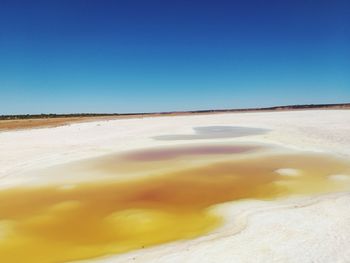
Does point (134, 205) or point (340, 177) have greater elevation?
point (340, 177)

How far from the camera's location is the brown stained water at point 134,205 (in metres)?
6.26

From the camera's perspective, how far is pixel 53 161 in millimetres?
14469

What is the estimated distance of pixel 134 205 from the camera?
326 inches

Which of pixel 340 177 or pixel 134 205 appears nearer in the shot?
pixel 134 205

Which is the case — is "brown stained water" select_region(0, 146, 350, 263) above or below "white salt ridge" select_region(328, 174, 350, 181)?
below

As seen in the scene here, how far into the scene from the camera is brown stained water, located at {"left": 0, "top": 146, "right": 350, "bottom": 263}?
20.5ft

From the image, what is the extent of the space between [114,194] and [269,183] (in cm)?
451

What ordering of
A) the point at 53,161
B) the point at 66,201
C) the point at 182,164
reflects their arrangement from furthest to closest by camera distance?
the point at 53,161, the point at 182,164, the point at 66,201

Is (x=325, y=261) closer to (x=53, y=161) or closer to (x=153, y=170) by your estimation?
(x=153, y=170)

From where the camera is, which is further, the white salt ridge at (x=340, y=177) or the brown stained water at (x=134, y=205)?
the white salt ridge at (x=340, y=177)

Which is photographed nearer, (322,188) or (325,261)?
(325,261)

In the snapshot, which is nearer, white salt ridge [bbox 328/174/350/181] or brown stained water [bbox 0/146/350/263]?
brown stained water [bbox 0/146/350/263]

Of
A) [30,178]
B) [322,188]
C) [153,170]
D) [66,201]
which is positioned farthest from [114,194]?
[322,188]

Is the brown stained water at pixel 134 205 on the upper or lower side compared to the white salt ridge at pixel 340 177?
lower
